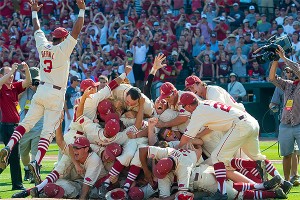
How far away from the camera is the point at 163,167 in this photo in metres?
10.4

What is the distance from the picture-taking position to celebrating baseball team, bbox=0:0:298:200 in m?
10.6

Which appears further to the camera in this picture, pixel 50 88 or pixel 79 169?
pixel 50 88

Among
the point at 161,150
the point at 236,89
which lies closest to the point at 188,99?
the point at 161,150

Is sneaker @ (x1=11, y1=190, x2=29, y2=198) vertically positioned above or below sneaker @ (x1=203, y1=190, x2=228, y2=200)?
below

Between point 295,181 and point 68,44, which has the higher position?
point 68,44

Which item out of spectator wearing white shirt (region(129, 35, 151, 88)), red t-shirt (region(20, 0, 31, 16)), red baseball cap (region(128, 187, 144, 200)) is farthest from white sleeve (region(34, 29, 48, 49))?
red t-shirt (region(20, 0, 31, 16))

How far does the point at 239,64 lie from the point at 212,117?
1151 centimetres

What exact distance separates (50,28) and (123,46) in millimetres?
3269

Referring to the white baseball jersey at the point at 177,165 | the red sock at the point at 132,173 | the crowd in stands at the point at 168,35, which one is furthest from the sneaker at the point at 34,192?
the crowd in stands at the point at 168,35

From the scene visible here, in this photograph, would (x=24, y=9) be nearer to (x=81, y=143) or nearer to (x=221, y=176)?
(x=81, y=143)

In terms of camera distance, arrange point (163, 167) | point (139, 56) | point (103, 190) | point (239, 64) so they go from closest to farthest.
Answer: point (163, 167)
point (103, 190)
point (239, 64)
point (139, 56)

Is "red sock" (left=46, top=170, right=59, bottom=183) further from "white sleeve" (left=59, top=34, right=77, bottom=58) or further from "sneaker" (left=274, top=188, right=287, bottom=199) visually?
"sneaker" (left=274, top=188, right=287, bottom=199)

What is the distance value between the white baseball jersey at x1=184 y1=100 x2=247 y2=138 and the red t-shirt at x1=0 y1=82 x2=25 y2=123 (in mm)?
3555

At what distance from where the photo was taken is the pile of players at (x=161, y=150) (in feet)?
34.9
